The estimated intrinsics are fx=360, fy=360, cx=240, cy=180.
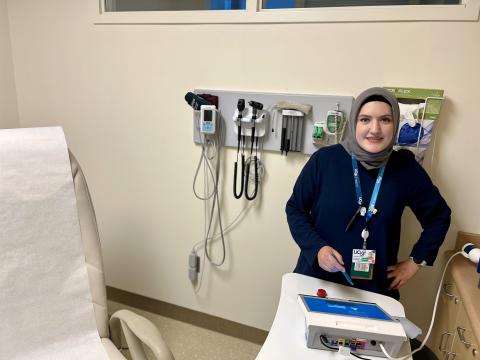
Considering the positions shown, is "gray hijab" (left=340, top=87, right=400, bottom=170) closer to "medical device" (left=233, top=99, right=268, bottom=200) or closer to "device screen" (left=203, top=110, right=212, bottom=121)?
"medical device" (left=233, top=99, right=268, bottom=200)

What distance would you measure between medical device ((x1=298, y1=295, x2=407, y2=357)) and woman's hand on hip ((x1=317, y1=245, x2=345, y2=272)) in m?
0.20

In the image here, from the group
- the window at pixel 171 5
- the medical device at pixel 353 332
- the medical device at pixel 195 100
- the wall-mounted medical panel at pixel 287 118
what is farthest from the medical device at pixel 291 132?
the medical device at pixel 353 332

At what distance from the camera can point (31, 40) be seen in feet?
6.59

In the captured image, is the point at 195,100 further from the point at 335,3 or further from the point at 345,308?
the point at 345,308

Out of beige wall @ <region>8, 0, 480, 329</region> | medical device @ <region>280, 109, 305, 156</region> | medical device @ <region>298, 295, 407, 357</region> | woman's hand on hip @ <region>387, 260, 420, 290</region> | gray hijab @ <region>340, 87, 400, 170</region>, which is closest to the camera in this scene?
medical device @ <region>298, 295, 407, 357</region>

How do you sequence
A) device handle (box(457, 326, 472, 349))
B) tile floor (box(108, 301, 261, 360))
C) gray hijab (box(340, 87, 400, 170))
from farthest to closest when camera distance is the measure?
tile floor (box(108, 301, 261, 360)), gray hijab (box(340, 87, 400, 170)), device handle (box(457, 326, 472, 349))

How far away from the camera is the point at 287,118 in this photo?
160 cm

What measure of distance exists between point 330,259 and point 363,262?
0.16 m

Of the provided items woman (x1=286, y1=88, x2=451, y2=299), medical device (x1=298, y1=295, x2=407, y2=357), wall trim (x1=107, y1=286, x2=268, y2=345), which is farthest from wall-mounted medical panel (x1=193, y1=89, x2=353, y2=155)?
wall trim (x1=107, y1=286, x2=268, y2=345)

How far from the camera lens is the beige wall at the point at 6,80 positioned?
2.00 m

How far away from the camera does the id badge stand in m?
1.26

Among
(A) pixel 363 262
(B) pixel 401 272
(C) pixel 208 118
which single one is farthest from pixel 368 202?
(C) pixel 208 118

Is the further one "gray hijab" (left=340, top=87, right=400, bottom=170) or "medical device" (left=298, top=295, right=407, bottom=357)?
"gray hijab" (left=340, top=87, right=400, bottom=170)

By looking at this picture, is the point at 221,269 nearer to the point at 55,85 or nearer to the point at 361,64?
the point at 361,64
